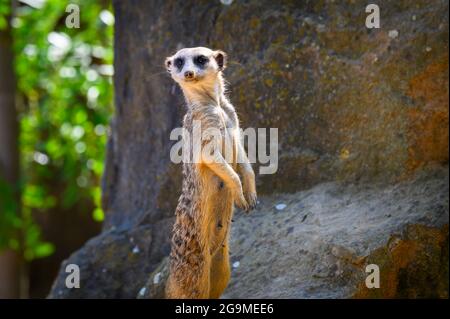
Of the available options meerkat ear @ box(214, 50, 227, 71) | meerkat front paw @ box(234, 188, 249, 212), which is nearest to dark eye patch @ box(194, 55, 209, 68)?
meerkat ear @ box(214, 50, 227, 71)

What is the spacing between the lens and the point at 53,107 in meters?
9.13

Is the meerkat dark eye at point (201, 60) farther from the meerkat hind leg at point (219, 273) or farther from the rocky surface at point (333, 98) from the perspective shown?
the rocky surface at point (333, 98)

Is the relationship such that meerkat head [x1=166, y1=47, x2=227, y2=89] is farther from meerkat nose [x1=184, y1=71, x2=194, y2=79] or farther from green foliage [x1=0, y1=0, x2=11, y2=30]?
green foliage [x1=0, y1=0, x2=11, y2=30]

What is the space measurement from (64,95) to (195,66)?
17.7 feet

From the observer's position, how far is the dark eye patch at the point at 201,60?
3.70 metres

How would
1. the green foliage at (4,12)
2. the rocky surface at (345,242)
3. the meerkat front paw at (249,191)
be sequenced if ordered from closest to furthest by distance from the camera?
the meerkat front paw at (249,191)
the rocky surface at (345,242)
the green foliage at (4,12)

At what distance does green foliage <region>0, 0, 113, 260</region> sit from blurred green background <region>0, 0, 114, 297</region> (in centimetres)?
1

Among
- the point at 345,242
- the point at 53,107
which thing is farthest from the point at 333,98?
the point at 53,107

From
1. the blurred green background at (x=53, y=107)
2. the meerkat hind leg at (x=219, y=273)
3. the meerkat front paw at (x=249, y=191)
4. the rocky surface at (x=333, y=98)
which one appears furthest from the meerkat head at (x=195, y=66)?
the blurred green background at (x=53, y=107)

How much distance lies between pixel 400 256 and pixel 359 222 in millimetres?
295

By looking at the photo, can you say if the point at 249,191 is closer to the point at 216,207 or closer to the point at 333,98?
the point at 216,207

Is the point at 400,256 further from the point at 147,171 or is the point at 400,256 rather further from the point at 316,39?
the point at 147,171

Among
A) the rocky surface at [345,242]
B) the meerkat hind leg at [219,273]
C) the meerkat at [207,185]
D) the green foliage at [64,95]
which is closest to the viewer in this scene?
the meerkat at [207,185]

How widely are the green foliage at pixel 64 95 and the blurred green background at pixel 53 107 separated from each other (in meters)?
0.01
